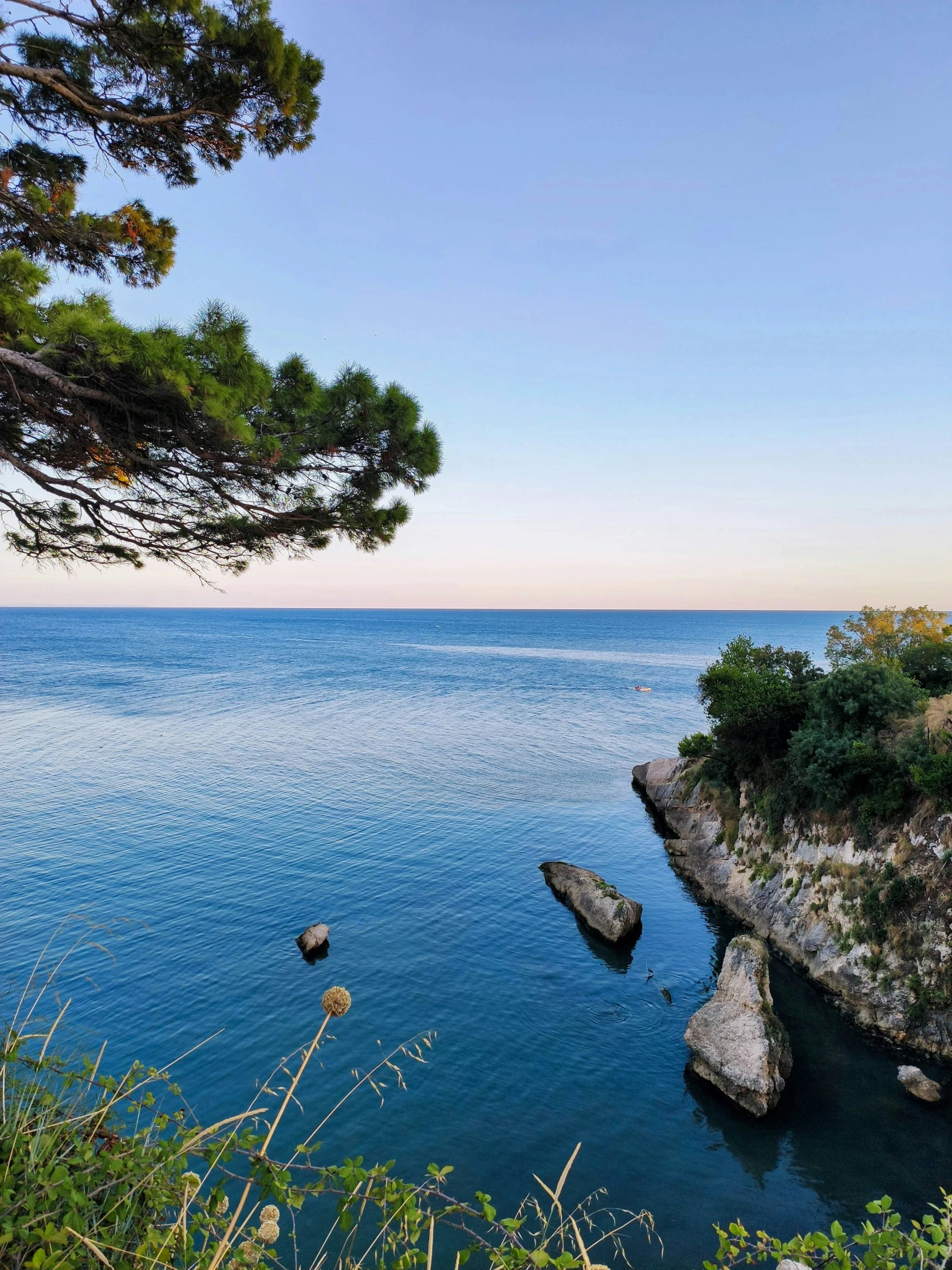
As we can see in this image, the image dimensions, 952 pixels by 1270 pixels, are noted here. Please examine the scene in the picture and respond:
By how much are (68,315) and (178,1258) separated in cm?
962

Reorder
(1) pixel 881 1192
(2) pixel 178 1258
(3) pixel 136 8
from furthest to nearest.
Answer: (1) pixel 881 1192 → (3) pixel 136 8 → (2) pixel 178 1258

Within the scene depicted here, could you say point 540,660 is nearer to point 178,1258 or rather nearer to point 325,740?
point 325,740

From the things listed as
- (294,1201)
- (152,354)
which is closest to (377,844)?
(152,354)

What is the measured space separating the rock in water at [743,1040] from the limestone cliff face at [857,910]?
3.65m

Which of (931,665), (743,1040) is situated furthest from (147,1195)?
(931,665)

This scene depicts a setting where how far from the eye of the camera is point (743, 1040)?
16516 mm

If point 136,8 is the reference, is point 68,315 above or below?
below

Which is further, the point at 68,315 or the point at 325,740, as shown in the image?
the point at 325,740

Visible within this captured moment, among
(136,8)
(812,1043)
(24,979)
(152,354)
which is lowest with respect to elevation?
(812,1043)

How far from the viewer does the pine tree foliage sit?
29.4ft

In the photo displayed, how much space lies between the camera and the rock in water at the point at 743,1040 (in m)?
15.8

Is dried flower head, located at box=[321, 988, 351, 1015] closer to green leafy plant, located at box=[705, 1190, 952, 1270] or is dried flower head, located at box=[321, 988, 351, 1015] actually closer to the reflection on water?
green leafy plant, located at box=[705, 1190, 952, 1270]

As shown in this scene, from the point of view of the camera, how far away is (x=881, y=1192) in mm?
13297

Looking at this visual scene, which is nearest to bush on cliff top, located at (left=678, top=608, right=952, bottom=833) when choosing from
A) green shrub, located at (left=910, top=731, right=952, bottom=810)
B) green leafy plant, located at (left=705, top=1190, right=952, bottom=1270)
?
green shrub, located at (left=910, top=731, right=952, bottom=810)
